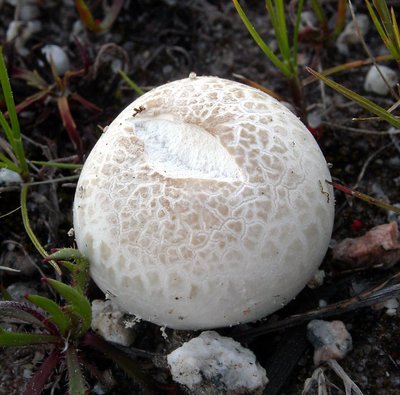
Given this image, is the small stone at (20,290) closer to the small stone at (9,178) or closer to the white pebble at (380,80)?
the small stone at (9,178)

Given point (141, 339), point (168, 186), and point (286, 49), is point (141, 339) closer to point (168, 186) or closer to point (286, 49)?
point (168, 186)

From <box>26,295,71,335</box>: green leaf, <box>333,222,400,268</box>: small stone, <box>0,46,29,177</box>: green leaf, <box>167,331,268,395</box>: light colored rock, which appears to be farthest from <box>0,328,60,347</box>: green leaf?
<box>333,222,400,268</box>: small stone

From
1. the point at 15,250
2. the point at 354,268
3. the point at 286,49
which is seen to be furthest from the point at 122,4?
the point at 354,268

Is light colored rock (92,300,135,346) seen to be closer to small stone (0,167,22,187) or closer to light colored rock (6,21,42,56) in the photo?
small stone (0,167,22,187)

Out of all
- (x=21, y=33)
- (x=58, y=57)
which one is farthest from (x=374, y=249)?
(x=21, y=33)

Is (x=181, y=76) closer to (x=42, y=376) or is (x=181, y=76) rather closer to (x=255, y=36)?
(x=255, y=36)

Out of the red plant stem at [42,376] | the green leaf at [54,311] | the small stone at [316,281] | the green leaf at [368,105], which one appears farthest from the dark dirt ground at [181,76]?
the green leaf at [368,105]
